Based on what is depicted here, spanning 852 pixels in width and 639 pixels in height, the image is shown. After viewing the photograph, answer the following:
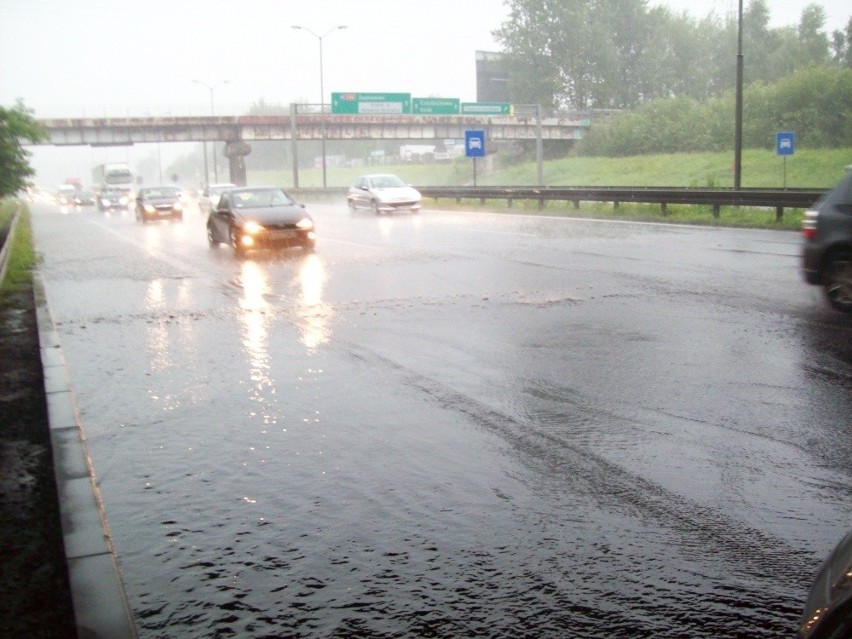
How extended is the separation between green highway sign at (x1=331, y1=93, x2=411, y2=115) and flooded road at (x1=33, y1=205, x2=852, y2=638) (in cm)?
6187

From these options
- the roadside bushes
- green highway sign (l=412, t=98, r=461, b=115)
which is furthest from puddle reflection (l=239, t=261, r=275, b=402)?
green highway sign (l=412, t=98, r=461, b=115)

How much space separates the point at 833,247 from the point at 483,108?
6882cm

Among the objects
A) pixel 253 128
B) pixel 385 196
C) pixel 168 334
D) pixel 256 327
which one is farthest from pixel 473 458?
pixel 253 128

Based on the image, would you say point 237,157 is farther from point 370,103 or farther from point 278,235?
point 278,235

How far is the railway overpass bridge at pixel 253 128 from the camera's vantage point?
73.3 m

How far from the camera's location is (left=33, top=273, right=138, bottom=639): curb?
361 centimetres

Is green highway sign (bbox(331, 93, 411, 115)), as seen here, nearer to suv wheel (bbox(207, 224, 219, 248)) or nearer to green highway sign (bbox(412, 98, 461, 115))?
green highway sign (bbox(412, 98, 461, 115))

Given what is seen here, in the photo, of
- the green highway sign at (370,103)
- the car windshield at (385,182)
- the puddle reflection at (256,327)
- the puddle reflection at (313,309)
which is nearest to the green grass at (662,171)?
the car windshield at (385,182)

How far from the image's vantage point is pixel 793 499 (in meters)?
4.84

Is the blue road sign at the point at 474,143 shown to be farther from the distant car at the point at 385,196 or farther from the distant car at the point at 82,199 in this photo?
the distant car at the point at 82,199

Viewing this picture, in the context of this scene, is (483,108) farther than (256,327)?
Yes

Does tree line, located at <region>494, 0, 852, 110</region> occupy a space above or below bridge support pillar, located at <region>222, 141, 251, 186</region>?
above

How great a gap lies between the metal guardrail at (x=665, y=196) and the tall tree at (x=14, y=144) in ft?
58.9

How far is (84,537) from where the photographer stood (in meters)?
4.44
